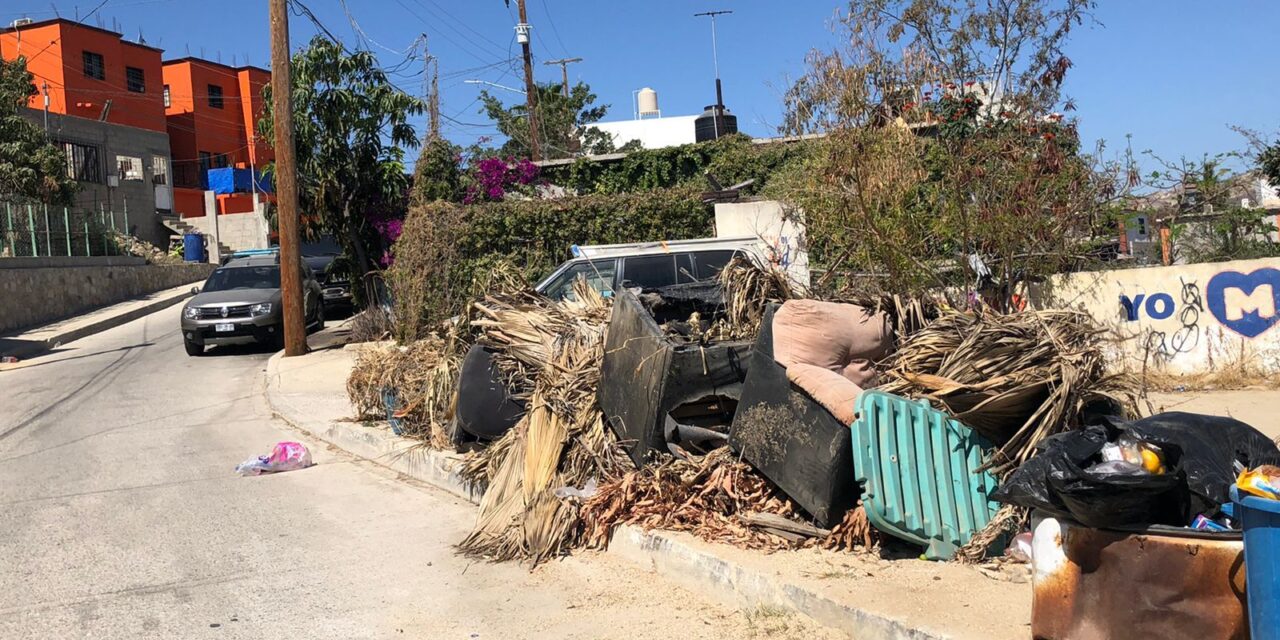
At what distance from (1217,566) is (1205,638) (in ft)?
0.85

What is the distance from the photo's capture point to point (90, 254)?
86.0 feet

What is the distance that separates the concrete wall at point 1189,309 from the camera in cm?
1008

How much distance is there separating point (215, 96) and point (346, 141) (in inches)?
1334

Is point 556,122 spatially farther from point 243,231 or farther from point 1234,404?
A: point 1234,404

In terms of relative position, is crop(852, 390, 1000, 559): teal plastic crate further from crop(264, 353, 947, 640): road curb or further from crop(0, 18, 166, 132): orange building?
crop(0, 18, 166, 132): orange building

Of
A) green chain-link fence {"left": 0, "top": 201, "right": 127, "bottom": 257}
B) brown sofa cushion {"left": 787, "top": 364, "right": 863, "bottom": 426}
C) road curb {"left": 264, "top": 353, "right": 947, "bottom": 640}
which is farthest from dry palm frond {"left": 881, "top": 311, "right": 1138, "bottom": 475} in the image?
green chain-link fence {"left": 0, "top": 201, "right": 127, "bottom": 257}

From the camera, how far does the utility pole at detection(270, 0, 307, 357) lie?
15.9 m

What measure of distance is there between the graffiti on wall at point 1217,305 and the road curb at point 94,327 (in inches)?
730

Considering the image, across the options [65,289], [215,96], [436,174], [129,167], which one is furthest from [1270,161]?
[215,96]

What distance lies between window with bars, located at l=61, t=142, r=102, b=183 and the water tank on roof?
28.0 m

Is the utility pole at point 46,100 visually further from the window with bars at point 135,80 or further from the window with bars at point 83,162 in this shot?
the window with bars at point 135,80

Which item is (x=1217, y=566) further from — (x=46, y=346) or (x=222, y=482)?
(x=46, y=346)

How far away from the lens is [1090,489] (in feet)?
11.4

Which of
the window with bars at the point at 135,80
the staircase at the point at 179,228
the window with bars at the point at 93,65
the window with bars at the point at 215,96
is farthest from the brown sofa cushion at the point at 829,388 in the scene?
the window with bars at the point at 215,96
